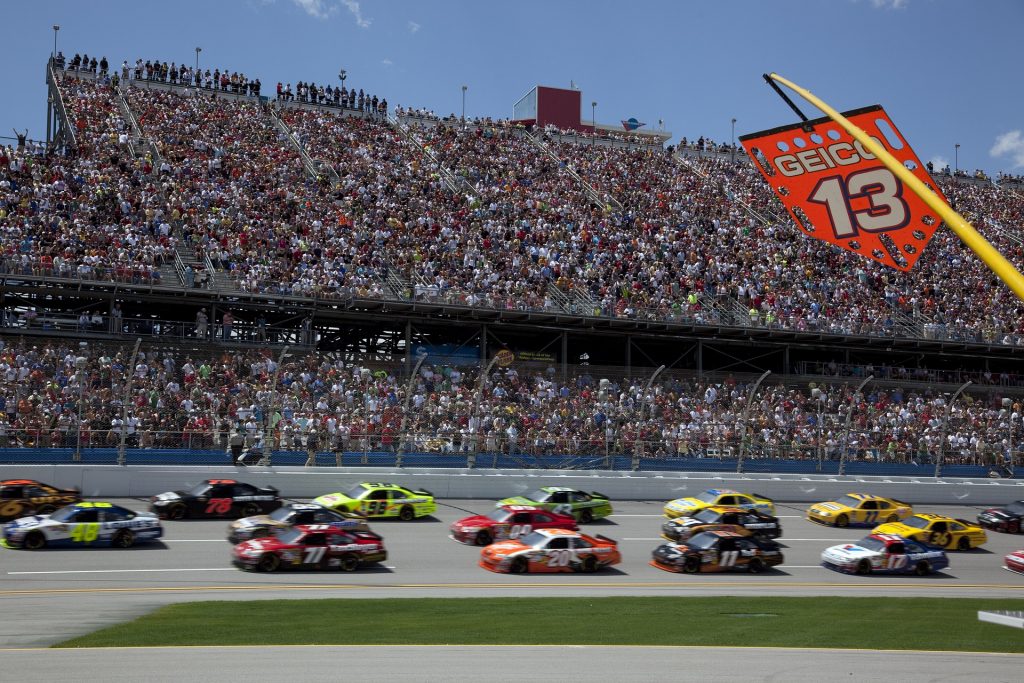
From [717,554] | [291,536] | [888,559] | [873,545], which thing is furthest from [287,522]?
[888,559]

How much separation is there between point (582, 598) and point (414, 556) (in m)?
4.49

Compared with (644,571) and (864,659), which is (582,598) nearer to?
(644,571)

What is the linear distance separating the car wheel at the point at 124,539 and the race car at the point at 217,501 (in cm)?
313

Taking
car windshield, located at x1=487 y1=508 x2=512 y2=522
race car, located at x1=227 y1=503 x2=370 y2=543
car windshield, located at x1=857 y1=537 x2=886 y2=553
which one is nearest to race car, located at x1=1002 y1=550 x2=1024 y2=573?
car windshield, located at x1=857 y1=537 x2=886 y2=553

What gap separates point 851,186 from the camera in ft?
44.0

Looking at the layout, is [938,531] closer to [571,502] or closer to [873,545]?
[873,545]

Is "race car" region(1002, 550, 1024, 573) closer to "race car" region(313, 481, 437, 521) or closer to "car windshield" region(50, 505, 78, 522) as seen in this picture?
"race car" region(313, 481, 437, 521)

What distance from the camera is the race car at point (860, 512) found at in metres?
27.6

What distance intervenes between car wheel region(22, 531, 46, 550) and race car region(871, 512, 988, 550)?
Result: 18.1m

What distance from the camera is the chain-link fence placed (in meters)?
25.8

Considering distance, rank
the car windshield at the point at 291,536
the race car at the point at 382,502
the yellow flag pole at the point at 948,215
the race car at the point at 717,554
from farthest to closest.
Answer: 1. the race car at the point at 382,502
2. the race car at the point at 717,554
3. the car windshield at the point at 291,536
4. the yellow flag pole at the point at 948,215

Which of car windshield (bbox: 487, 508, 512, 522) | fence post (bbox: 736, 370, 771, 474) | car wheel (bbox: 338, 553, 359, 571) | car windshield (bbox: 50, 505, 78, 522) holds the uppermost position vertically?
fence post (bbox: 736, 370, 771, 474)

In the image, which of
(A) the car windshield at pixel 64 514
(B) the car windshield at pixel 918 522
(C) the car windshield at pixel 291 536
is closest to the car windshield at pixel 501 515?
(C) the car windshield at pixel 291 536

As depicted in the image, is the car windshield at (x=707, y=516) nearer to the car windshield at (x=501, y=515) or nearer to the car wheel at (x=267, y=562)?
the car windshield at (x=501, y=515)
